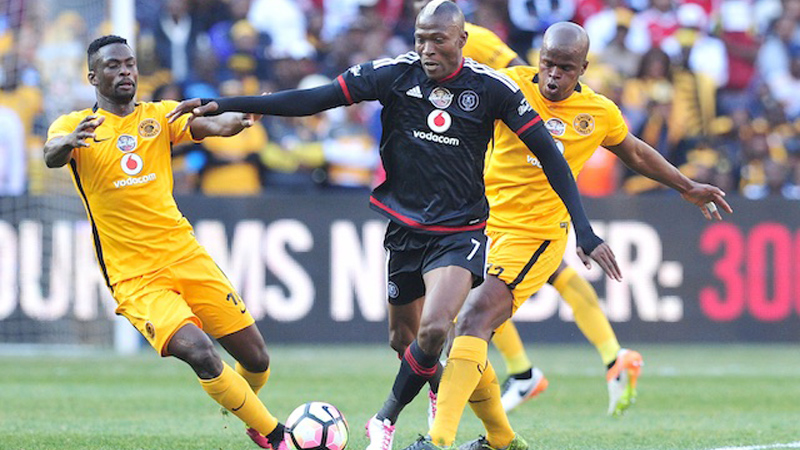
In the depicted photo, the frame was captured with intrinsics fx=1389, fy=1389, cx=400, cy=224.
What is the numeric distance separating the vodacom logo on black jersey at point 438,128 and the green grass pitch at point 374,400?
1.85m

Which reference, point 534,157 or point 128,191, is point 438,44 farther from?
point 128,191

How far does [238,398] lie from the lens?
7156 mm

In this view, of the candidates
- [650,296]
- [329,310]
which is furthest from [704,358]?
[329,310]

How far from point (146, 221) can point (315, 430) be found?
1.46 m

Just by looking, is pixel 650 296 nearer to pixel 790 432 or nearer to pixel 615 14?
pixel 615 14

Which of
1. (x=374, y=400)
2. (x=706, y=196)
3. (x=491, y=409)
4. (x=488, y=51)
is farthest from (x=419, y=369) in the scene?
(x=374, y=400)

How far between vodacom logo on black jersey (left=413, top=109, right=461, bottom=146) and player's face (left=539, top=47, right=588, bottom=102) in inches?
35.5

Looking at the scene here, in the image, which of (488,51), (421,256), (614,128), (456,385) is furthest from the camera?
(488,51)

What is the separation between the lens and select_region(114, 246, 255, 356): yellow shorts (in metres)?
7.18

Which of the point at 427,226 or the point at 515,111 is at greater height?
the point at 515,111

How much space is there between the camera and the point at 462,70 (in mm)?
7082

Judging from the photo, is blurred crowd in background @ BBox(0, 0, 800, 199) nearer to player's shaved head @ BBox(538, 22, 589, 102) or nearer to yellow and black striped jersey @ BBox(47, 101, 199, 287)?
yellow and black striped jersey @ BBox(47, 101, 199, 287)

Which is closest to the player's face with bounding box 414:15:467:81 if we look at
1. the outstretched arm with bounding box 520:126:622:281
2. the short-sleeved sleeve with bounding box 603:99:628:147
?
the outstretched arm with bounding box 520:126:622:281

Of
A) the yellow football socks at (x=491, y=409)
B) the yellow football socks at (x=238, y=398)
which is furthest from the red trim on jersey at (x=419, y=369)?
the yellow football socks at (x=238, y=398)
